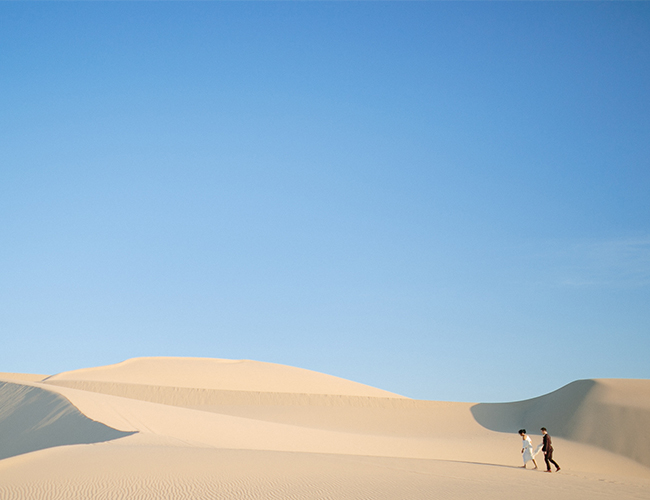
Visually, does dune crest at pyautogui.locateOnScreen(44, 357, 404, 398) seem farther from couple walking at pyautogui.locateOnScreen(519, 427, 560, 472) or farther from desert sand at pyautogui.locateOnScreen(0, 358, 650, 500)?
couple walking at pyautogui.locateOnScreen(519, 427, 560, 472)

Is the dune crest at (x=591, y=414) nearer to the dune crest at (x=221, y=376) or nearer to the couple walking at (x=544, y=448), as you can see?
the couple walking at (x=544, y=448)

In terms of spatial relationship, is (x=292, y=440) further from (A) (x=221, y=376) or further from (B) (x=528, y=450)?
(A) (x=221, y=376)

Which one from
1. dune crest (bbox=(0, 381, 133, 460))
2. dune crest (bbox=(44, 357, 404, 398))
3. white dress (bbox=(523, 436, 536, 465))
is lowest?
white dress (bbox=(523, 436, 536, 465))

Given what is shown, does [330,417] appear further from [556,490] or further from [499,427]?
[556,490]

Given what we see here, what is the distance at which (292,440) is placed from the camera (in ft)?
77.7

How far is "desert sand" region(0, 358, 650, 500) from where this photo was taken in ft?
36.5

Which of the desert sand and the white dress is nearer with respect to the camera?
the desert sand

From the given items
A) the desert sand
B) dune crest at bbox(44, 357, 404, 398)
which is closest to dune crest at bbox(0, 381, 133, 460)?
the desert sand

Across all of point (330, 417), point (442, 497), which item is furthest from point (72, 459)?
point (330, 417)

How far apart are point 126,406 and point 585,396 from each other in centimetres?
2414

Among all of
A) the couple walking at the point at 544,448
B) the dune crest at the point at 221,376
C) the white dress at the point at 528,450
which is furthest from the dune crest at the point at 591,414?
the dune crest at the point at 221,376

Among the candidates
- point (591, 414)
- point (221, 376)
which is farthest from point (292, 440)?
point (221, 376)

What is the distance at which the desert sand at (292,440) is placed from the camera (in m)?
11.1

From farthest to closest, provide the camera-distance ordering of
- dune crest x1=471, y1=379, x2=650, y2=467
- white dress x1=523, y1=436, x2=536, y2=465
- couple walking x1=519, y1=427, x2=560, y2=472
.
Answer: dune crest x1=471, y1=379, x2=650, y2=467
white dress x1=523, y1=436, x2=536, y2=465
couple walking x1=519, y1=427, x2=560, y2=472
